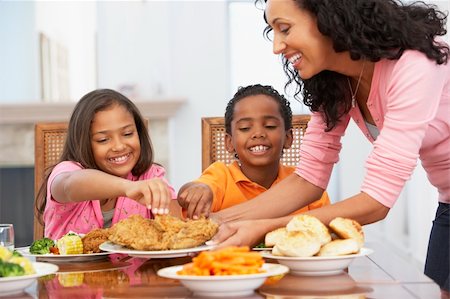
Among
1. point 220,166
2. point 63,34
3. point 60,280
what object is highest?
point 63,34

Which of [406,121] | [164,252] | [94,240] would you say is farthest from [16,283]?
[406,121]

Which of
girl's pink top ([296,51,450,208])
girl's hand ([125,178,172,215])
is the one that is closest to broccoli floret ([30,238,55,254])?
girl's hand ([125,178,172,215])

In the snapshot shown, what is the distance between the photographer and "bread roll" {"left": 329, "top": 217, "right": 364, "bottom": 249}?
5.01ft

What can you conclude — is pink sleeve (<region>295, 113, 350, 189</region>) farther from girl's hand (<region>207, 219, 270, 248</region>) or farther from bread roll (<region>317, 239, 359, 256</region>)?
bread roll (<region>317, 239, 359, 256</region>)

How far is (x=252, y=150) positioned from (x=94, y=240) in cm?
73

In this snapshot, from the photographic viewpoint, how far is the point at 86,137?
237cm

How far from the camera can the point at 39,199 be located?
96.0 inches

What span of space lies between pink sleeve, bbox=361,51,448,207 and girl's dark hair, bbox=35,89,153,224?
0.95 meters

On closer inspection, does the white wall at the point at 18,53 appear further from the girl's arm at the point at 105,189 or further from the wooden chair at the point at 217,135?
the girl's arm at the point at 105,189

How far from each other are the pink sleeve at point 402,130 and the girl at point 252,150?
70 cm


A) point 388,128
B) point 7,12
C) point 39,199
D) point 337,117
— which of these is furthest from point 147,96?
point 388,128

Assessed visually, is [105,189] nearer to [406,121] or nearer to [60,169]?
[60,169]

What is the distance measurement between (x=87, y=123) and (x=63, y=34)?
13.2 feet

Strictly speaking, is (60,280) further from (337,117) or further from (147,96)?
(147,96)
